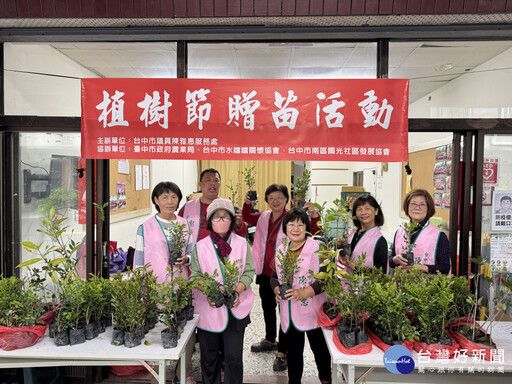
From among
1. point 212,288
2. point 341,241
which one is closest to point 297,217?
point 341,241

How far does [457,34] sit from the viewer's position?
7.65ft

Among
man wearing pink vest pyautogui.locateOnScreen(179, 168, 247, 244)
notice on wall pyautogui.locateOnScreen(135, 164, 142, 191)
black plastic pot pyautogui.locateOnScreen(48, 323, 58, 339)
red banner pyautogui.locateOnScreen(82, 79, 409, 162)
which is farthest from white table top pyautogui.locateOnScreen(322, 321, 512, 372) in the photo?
notice on wall pyautogui.locateOnScreen(135, 164, 142, 191)

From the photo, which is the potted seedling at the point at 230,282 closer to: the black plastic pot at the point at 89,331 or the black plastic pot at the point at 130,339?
the black plastic pot at the point at 130,339

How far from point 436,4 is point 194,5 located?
1542 mm

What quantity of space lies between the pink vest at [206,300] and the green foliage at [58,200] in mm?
1223

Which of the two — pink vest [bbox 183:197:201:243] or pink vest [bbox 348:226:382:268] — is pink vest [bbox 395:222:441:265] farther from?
pink vest [bbox 183:197:201:243]

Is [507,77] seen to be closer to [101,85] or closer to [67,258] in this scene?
[101,85]

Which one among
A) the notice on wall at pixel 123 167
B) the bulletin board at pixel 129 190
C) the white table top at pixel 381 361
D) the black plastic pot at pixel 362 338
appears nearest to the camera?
the white table top at pixel 381 361

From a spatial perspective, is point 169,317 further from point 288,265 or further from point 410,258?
point 410,258

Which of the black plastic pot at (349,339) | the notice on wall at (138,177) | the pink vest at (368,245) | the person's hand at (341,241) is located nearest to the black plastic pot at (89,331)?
the black plastic pot at (349,339)

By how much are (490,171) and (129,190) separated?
11.7ft

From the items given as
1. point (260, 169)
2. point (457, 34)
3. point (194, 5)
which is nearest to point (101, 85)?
point (194, 5)

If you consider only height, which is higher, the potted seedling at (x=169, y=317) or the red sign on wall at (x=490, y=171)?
the red sign on wall at (x=490, y=171)

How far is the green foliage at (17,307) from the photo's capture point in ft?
5.98
